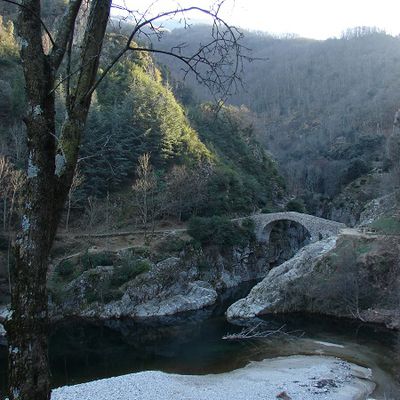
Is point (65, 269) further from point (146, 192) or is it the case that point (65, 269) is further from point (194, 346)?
point (194, 346)

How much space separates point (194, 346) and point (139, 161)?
1925 centimetres

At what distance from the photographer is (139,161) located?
35.6 metres

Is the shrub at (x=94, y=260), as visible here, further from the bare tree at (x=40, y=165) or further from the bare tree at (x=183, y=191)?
the bare tree at (x=40, y=165)

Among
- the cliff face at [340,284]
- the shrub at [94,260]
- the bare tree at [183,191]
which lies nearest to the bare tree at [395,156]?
the cliff face at [340,284]

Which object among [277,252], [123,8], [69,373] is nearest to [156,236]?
[277,252]

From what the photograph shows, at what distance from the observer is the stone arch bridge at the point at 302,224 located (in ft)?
113

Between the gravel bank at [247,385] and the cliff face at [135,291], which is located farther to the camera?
the cliff face at [135,291]

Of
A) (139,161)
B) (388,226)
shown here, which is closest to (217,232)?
(139,161)

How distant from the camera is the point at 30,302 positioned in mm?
2754

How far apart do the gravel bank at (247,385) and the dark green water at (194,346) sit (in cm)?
92

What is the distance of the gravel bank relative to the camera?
1341 centimetres

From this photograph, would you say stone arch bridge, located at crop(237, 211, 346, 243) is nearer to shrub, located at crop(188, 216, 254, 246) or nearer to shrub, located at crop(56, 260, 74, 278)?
shrub, located at crop(188, 216, 254, 246)

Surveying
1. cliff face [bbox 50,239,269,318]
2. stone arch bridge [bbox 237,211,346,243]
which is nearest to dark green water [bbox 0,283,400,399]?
cliff face [bbox 50,239,269,318]

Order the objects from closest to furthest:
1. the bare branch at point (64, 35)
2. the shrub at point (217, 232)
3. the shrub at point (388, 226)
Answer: the bare branch at point (64, 35) → the shrub at point (388, 226) → the shrub at point (217, 232)
